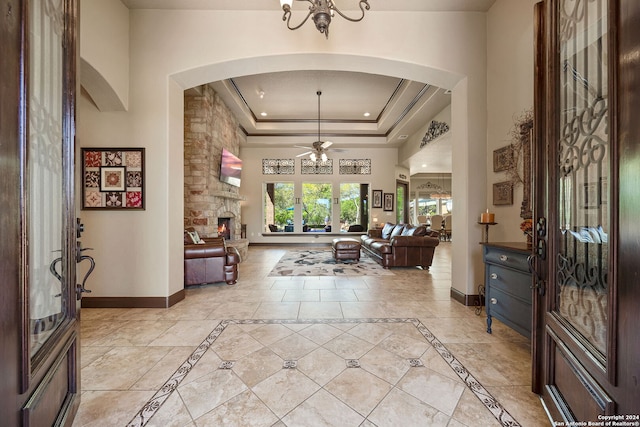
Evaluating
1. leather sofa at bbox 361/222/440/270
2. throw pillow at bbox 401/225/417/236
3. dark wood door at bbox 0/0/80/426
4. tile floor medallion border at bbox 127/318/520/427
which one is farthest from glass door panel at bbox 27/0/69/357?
throw pillow at bbox 401/225/417/236

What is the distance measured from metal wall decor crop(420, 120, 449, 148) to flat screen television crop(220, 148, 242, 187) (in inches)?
195

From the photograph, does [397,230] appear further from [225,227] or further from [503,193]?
[225,227]

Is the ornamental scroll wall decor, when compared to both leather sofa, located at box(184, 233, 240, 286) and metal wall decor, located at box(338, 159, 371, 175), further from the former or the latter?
metal wall decor, located at box(338, 159, 371, 175)

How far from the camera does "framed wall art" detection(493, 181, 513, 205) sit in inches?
118

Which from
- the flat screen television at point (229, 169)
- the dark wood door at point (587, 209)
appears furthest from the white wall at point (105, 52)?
the dark wood door at point (587, 209)

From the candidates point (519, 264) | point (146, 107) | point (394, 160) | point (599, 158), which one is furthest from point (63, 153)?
point (394, 160)

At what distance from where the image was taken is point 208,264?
4.08 metres

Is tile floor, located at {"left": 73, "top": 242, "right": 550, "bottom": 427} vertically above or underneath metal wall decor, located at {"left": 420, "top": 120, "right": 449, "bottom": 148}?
underneath

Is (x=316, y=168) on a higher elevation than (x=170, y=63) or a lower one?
lower

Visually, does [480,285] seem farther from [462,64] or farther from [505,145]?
[462,64]

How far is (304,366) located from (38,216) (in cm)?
184

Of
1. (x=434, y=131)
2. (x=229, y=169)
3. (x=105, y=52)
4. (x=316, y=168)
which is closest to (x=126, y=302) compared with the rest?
(x=105, y=52)

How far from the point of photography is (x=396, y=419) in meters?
1.49

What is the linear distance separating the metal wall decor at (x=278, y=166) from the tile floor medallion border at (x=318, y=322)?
6964mm
